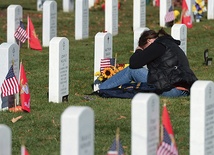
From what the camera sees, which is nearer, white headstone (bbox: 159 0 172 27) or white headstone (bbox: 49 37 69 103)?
white headstone (bbox: 49 37 69 103)

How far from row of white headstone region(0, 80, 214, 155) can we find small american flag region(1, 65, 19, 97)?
4.01m

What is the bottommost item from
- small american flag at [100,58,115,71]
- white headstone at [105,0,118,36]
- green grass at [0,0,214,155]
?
green grass at [0,0,214,155]

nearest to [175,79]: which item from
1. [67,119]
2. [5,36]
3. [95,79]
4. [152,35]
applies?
[152,35]

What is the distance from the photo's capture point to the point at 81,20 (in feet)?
61.4

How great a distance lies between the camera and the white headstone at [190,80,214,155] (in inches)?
301

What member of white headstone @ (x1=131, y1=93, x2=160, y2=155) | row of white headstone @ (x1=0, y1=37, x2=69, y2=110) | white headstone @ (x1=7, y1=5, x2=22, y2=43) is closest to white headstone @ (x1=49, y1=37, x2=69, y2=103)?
row of white headstone @ (x1=0, y1=37, x2=69, y2=110)

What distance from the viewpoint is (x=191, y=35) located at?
1855 cm

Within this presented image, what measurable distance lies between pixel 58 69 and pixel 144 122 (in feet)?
16.3

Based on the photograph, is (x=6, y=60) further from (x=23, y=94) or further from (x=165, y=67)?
(x=165, y=67)

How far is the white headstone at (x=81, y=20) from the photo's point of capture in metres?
18.6

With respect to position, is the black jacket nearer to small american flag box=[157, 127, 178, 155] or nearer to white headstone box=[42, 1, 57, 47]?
small american flag box=[157, 127, 178, 155]

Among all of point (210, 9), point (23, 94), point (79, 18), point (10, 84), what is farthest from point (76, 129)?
point (210, 9)

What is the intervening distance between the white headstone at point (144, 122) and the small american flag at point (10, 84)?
4419mm

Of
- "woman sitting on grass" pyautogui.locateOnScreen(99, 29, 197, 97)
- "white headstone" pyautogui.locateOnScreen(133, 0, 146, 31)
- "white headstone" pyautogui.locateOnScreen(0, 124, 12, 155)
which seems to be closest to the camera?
"white headstone" pyautogui.locateOnScreen(0, 124, 12, 155)
